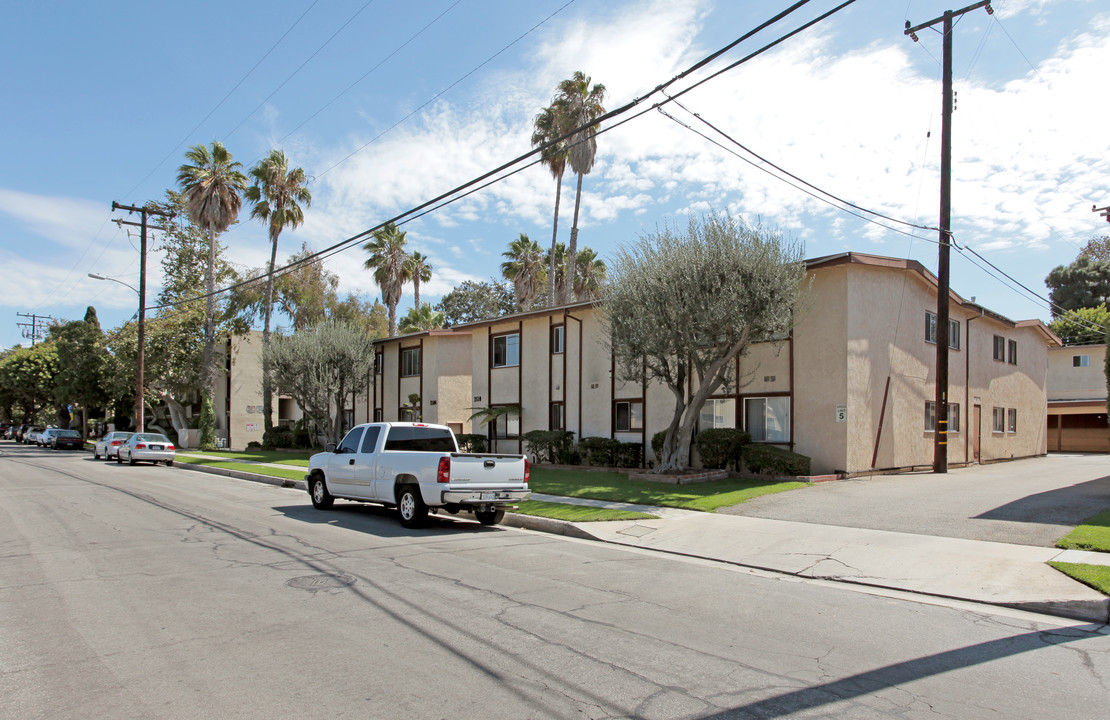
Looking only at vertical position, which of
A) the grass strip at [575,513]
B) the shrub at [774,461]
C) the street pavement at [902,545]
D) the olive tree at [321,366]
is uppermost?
the olive tree at [321,366]

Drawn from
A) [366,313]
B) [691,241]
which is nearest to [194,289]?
[366,313]

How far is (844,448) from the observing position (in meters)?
18.7

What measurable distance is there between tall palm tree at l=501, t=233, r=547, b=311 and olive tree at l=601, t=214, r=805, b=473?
26740 millimetres

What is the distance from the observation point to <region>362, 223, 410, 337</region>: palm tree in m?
46.4

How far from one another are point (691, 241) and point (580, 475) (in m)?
7.54

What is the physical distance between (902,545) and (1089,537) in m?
2.42

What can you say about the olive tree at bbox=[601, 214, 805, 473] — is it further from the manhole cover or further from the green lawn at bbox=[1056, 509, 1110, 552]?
the manhole cover

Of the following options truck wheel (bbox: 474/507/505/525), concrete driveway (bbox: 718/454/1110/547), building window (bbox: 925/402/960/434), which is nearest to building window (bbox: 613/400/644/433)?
concrete driveway (bbox: 718/454/1110/547)

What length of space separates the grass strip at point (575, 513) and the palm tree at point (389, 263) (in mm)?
33285

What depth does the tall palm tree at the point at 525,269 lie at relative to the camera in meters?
45.8

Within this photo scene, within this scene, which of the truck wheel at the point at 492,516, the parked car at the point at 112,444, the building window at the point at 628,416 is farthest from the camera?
the parked car at the point at 112,444

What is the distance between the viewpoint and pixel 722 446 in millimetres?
19656

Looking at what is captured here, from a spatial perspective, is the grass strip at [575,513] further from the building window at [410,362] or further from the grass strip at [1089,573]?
the building window at [410,362]

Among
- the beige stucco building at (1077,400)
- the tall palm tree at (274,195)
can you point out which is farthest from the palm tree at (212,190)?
the beige stucco building at (1077,400)
